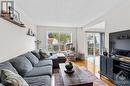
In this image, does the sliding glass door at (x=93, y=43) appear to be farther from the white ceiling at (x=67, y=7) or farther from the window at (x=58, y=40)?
the white ceiling at (x=67, y=7)

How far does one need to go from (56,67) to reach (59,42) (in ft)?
9.41

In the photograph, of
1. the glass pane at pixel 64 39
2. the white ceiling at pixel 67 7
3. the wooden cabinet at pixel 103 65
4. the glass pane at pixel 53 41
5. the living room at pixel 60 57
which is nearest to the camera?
the living room at pixel 60 57

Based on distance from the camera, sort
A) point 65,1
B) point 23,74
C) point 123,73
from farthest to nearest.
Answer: point 65,1
point 123,73
point 23,74

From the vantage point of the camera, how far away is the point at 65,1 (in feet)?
10.3

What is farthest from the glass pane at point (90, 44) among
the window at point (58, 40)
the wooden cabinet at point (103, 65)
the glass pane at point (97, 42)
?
the wooden cabinet at point (103, 65)

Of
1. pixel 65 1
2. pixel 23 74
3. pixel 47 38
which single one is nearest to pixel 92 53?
pixel 47 38

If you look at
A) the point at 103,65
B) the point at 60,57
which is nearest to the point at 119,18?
the point at 103,65

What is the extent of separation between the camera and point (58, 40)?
787 centimetres

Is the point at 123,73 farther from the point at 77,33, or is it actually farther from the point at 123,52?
the point at 77,33

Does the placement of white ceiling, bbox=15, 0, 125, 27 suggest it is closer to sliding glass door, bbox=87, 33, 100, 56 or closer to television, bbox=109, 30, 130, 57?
television, bbox=109, 30, 130, 57

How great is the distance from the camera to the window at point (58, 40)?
7.77m

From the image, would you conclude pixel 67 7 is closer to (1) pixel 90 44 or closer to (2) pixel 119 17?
(2) pixel 119 17

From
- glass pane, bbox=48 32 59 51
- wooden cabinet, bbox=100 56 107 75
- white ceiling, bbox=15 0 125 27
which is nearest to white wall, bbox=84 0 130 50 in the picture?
white ceiling, bbox=15 0 125 27

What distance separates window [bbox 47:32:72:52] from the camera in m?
7.77
